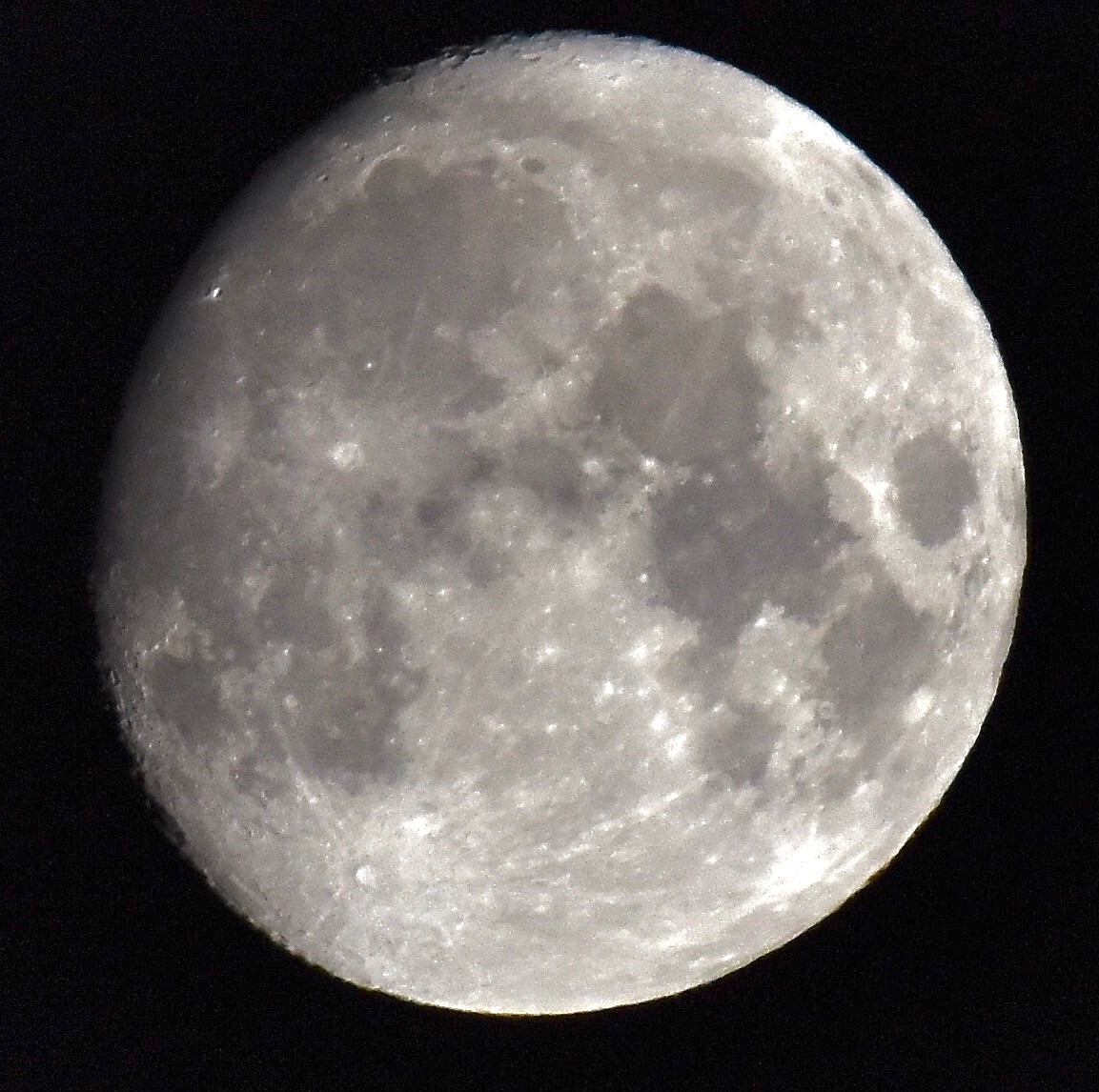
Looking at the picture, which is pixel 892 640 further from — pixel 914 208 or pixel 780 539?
pixel 914 208

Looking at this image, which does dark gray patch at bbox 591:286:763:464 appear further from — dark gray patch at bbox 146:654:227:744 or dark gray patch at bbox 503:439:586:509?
dark gray patch at bbox 146:654:227:744

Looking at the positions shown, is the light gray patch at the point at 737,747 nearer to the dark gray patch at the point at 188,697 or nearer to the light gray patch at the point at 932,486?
the light gray patch at the point at 932,486

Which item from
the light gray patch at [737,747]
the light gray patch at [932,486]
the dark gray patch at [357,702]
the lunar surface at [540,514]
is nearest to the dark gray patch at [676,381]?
the lunar surface at [540,514]

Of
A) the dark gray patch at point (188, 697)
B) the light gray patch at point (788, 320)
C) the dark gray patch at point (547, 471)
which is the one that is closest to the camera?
the dark gray patch at point (547, 471)

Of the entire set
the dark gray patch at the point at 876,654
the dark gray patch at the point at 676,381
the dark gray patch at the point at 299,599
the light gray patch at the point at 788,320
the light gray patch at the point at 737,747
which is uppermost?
the light gray patch at the point at 788,320

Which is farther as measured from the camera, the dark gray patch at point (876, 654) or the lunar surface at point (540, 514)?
A: the dark gray patch at point (876, 654)

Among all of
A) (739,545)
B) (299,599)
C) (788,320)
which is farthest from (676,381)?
(299,599)
